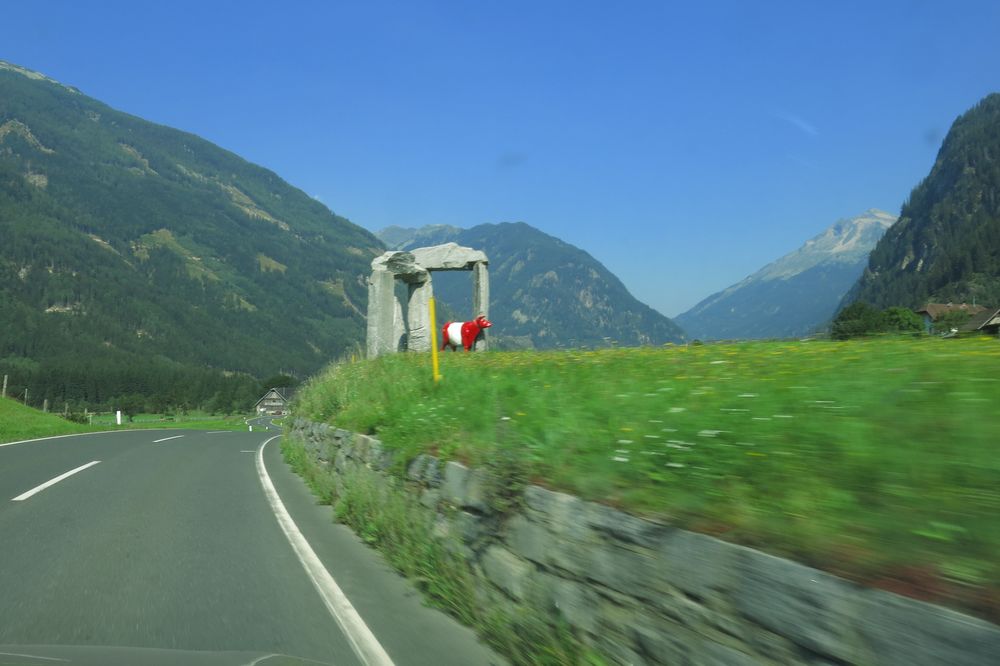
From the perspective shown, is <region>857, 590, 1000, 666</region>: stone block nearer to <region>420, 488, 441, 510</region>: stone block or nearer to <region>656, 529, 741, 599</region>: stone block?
<region>656, 529, 741, 599</region>: stone block

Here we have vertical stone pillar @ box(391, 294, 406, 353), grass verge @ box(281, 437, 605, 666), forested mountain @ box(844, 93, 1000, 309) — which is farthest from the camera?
forested mountain @ box(844, 93, 1000, 309)

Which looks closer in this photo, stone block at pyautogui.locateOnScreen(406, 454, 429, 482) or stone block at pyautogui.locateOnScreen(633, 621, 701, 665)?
stone block at pyautogui.locateOnScreen(633, 621, 701, 665)

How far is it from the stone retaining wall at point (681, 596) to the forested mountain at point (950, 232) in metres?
109

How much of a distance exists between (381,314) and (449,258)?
10.7 ft

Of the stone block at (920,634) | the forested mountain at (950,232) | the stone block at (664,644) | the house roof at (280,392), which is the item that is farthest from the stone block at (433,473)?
the house roof at (280,392)

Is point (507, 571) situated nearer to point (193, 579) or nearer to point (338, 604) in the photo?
point (338, 604)

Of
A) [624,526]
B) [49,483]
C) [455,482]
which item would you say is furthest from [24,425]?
[624,526]

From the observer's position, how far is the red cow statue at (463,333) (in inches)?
835

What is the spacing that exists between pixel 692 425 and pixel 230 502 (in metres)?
8.38

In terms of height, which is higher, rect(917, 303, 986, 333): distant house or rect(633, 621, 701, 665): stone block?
rect(917, 303, 986, 333): distant house

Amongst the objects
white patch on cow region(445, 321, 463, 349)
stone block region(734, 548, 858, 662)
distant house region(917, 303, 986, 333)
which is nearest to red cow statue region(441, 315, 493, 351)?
white patch on cow region(445, 321, 463, 349)

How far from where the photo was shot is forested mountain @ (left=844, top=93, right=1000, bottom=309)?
118m

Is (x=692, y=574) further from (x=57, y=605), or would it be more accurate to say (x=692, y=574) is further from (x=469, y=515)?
(x=57, y=605)

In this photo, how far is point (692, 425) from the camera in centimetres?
485
